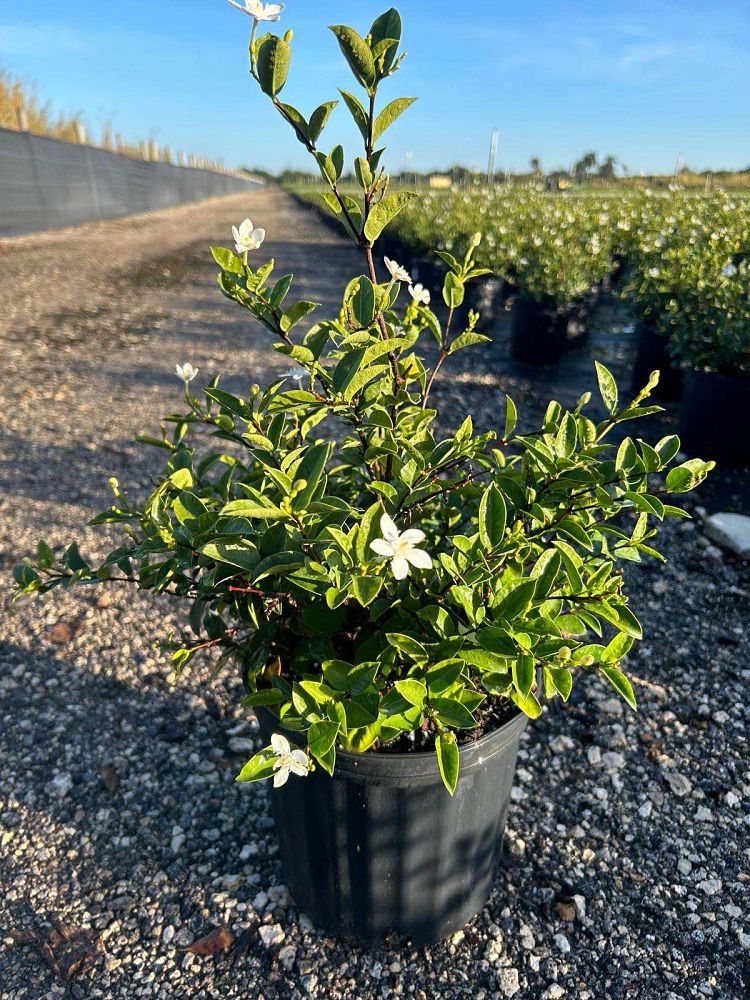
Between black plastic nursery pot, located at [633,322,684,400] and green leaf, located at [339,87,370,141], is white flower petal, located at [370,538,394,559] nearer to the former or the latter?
green leaf, located at [339,87,370,141]

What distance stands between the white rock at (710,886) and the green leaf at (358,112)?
1.83 meters

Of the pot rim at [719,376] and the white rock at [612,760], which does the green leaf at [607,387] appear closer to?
the white rock at [612,760]

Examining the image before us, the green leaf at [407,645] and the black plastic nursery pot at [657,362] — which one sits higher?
the green leaf at [407,645]

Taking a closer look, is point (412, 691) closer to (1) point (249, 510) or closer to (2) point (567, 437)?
(1) point (249, 510)

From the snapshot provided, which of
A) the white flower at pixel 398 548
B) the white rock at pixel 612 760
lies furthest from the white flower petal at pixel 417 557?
the white rock at pixel 612 760

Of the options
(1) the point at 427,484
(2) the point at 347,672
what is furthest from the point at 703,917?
(1) the point at 427,484

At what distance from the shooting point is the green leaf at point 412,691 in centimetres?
105

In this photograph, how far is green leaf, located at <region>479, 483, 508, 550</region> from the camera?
1.14 metres

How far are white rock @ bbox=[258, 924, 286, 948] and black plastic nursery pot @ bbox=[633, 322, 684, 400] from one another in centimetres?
446

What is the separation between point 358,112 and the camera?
3.44 feet

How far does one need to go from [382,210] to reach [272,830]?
157cm

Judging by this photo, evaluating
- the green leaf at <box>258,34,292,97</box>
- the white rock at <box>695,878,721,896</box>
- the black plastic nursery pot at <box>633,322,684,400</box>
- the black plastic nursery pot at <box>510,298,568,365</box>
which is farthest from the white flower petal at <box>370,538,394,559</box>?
the black plastic nursery pot at <box>510,298,568,365</box>

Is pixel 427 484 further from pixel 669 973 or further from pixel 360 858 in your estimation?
pixel 669 973

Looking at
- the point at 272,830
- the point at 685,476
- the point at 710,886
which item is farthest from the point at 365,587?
the point at 710,886
